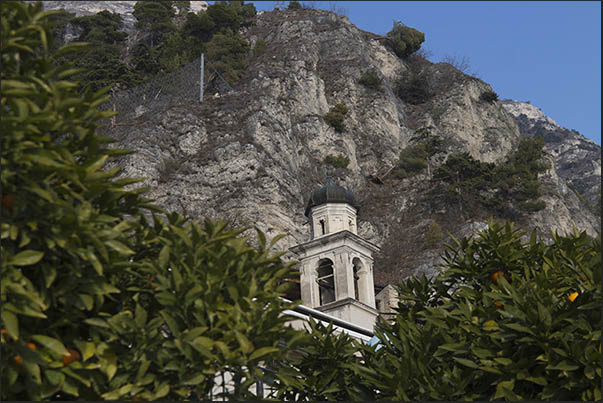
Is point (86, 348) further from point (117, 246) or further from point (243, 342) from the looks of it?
point (243, 342)

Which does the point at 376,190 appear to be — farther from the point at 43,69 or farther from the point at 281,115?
the point at 43,69

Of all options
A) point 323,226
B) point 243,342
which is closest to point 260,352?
point 243,342

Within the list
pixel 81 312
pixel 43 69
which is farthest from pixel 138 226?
pixel 43 69

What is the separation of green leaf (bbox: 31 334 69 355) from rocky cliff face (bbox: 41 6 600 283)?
119 feet

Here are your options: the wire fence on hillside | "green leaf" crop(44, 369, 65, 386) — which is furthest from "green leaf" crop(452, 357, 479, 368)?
the wire fence on hillside

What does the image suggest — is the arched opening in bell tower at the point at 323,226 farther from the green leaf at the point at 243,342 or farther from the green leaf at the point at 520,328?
the green leaf at the point at 243,342

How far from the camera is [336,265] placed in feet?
125

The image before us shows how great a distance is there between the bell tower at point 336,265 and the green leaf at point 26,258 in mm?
27497

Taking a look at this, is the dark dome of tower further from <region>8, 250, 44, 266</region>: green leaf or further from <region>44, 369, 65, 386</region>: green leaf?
<region>8, 250, 44, 266</region>: green leaf

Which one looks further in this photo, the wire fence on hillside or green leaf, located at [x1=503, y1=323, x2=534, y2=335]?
the wire fence on hillside

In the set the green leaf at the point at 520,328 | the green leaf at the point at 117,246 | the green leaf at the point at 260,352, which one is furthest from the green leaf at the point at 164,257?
the green leaf at the point at 520,328

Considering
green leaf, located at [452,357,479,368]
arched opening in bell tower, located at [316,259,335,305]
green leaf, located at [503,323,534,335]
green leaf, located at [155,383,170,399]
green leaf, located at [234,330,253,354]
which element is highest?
arched opening in bell tower, located at [316,259,335,305]

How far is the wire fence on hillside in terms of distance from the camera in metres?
68.0

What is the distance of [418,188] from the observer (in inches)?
2763
